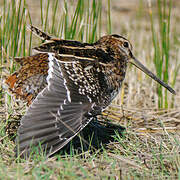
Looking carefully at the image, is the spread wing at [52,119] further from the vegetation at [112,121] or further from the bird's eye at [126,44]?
the bird's eye at [126,44]

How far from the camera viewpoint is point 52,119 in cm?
275

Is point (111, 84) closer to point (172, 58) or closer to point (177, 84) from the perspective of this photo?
point (177, 84)

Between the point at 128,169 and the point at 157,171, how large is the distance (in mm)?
205

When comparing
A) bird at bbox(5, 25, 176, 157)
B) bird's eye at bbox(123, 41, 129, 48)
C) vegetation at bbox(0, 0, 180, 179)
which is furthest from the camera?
bird's eye at bbox(123, 41, 129, 48)

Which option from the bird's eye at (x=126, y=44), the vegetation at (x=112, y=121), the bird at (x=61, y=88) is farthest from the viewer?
the bird's eye at (x=126, y=44)

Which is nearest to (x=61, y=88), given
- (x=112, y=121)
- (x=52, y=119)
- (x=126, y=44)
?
(x=52, y=119)

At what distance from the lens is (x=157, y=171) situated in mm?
2723

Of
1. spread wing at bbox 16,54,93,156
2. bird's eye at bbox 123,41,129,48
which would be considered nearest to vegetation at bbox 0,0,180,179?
spread wing at bbox 16,54,93,156

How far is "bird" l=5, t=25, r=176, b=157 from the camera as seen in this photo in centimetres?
271

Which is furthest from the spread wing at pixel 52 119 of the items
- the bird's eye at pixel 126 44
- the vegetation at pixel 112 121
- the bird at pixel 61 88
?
the bird's eye at pixel 126 44

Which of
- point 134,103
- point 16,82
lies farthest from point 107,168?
point 134,103

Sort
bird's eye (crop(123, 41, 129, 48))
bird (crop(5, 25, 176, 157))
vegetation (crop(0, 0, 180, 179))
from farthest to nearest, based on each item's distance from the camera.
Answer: bird's eye (crop(123, 41, 129, 48)) < bird (crop(5, 25, 176, 157)) < vegetation (crop(0, 0, 180, 179))

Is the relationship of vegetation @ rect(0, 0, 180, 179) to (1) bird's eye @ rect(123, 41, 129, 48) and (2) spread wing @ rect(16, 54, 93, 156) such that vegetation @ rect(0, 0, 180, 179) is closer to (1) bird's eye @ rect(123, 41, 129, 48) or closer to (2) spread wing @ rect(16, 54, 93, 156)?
(2) spread wing @ rect(16, 54, 93, 156)

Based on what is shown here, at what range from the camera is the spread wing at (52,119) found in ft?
8.85
